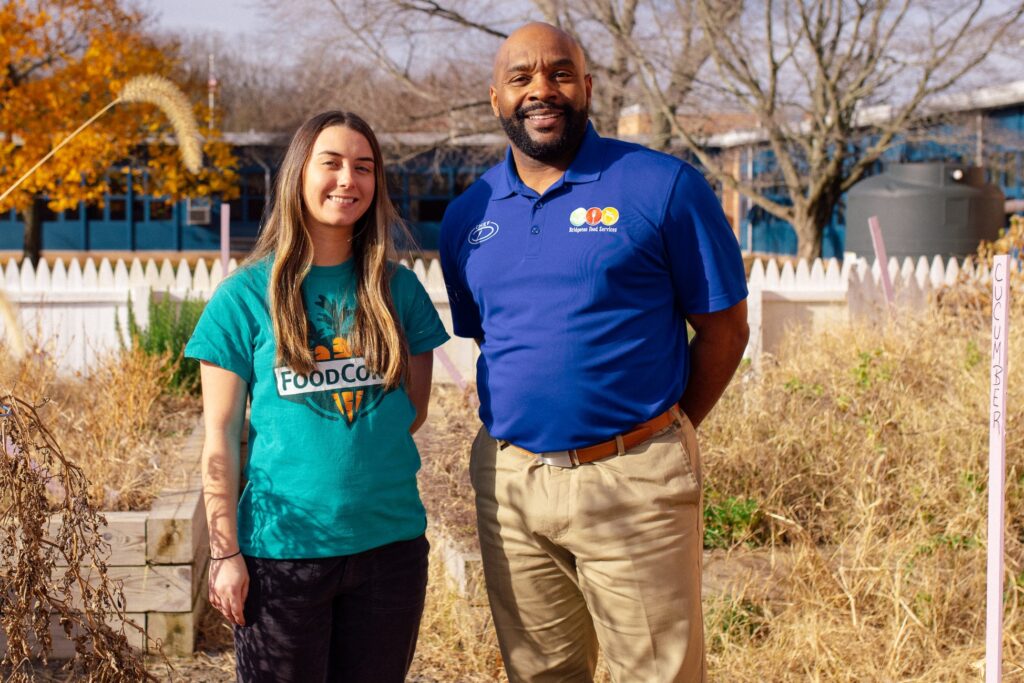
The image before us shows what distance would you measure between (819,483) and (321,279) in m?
3.11

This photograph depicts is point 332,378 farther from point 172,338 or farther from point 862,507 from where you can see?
point 172,338

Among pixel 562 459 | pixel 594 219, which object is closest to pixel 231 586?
pixel 562 459

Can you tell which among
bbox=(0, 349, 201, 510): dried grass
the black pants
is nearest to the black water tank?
bbox=(0, 349, 201, 510): dried grass

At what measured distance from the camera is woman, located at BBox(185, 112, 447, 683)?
248 centimetres

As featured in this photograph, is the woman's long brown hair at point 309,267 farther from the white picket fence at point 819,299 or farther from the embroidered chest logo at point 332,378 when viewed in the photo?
the white picket fence at point 819,299

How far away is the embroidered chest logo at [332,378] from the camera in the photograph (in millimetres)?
2492

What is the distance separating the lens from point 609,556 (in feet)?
8.75

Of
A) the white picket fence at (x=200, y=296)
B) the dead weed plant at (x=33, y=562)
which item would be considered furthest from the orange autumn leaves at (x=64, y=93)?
the dead weed plant at (x=33, y=562)

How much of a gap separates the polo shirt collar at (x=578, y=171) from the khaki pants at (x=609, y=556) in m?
0.66

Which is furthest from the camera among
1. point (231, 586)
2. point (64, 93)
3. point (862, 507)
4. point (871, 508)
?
point (64, 93)

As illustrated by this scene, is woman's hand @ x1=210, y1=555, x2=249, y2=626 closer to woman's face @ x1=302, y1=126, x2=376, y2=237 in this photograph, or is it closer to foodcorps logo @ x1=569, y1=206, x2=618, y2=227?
woman's face @ x1=302, y1=126, x2=376, y2=237

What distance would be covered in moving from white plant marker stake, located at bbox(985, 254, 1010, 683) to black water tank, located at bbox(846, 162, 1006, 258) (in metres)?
13.0

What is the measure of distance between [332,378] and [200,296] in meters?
6.98

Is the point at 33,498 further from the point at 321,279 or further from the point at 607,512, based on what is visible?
the point at 607,512
